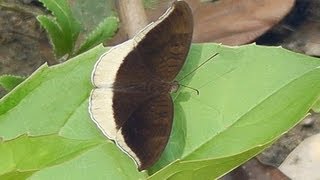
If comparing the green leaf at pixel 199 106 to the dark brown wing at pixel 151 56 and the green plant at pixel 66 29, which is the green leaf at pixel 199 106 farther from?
the green plant at pixel 66 29

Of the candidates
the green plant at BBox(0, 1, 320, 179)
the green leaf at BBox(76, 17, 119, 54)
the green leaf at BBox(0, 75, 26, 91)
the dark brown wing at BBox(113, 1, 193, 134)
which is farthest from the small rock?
the green leaf at BBox(0, 75, 26, 91)

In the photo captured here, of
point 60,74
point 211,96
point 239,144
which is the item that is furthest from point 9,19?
point 239,144

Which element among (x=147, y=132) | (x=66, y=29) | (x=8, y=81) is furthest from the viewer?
(x=66, y=29)

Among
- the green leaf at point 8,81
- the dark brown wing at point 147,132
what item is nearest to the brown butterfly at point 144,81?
the dark brown wing at point 147,132

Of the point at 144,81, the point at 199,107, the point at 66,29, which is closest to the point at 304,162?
the point at 199,107

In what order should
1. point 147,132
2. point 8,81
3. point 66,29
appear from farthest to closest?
point 66,29 → point 8,81 → point 147,132

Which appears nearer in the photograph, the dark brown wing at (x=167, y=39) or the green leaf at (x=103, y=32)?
the dark brown wing at (x=167, y=39)

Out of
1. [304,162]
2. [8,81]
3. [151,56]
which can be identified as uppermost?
[151,56]

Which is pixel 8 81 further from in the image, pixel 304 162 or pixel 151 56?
pixel 304 162
